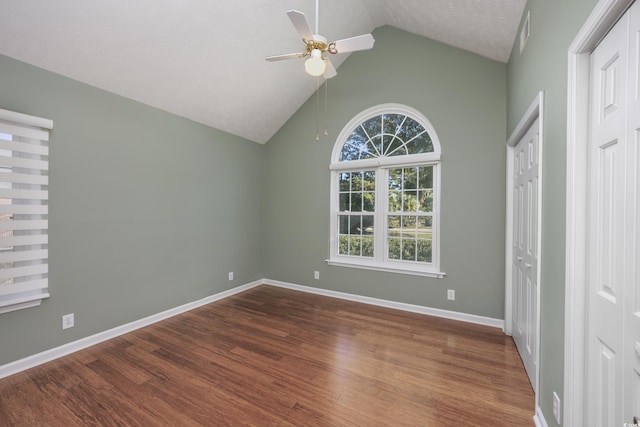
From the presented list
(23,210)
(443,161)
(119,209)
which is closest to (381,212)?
(443,161)

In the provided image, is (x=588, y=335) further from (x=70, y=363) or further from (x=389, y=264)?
(x=70, y=363)

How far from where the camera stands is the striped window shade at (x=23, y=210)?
2.07 m

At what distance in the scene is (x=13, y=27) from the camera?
76.0 inches

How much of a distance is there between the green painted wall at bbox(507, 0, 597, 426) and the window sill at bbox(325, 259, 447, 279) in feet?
5.40

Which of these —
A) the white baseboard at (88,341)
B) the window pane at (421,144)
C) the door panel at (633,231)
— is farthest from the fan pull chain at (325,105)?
the door panel at (633,231)

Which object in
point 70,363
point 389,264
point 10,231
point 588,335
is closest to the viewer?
point 588,335

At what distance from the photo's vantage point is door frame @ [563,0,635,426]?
1.19 metres

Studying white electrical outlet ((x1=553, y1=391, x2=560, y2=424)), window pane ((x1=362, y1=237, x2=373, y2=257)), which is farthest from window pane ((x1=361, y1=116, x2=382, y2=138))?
white electrical outlet ((x1=553, y1=391, x2=560, y2=424))

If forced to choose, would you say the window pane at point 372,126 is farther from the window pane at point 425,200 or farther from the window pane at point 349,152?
the window pane at point 425,200

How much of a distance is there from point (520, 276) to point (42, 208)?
14.0 ft

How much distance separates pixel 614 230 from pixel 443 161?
2.38 meters

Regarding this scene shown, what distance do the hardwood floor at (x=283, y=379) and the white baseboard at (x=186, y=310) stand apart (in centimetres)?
9

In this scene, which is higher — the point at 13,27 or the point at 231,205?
the point at 13,27

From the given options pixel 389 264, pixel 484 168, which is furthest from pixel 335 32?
pixel 389 264
